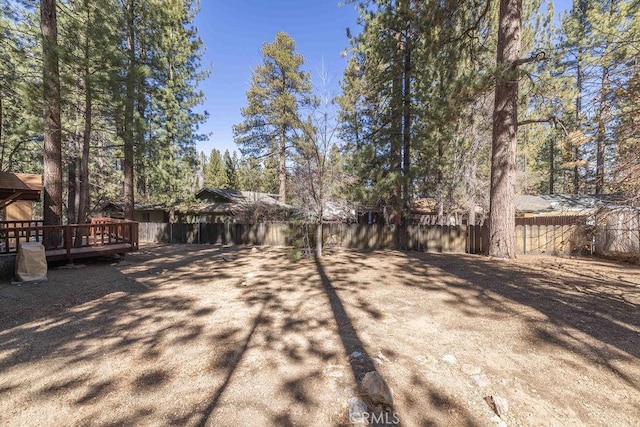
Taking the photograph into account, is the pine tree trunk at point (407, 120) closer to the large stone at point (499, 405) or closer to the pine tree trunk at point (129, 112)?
the large stone at point (499, 405)

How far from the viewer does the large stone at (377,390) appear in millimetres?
2088

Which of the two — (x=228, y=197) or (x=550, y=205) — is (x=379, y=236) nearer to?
(x=550, y=205)

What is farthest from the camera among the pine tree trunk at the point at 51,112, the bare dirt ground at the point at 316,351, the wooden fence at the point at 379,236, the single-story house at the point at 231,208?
the single-story house at the point at 231,208

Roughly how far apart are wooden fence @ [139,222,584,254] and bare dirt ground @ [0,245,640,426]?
12.3ft

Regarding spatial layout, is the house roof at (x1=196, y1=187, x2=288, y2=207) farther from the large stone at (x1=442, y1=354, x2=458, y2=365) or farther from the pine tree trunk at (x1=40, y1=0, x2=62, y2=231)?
the large stone at (x1=442, y1=354, x2=458, y2=365)

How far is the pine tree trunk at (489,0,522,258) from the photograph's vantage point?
750 cm

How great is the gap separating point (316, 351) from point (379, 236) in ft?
29.4

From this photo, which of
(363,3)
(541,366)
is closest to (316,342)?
(541,366)

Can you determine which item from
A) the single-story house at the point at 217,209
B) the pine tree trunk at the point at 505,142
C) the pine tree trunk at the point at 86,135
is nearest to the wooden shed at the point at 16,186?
the pine tree trunk at the point at 86,135

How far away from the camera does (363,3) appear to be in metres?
11.1

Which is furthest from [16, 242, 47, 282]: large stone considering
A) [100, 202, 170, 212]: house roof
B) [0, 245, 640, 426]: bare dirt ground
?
[100, 202, 170, 212]: house roof

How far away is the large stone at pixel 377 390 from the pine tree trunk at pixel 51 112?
9.33 meters

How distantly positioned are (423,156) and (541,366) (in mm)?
8788

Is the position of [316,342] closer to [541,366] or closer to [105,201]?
[541,366]
